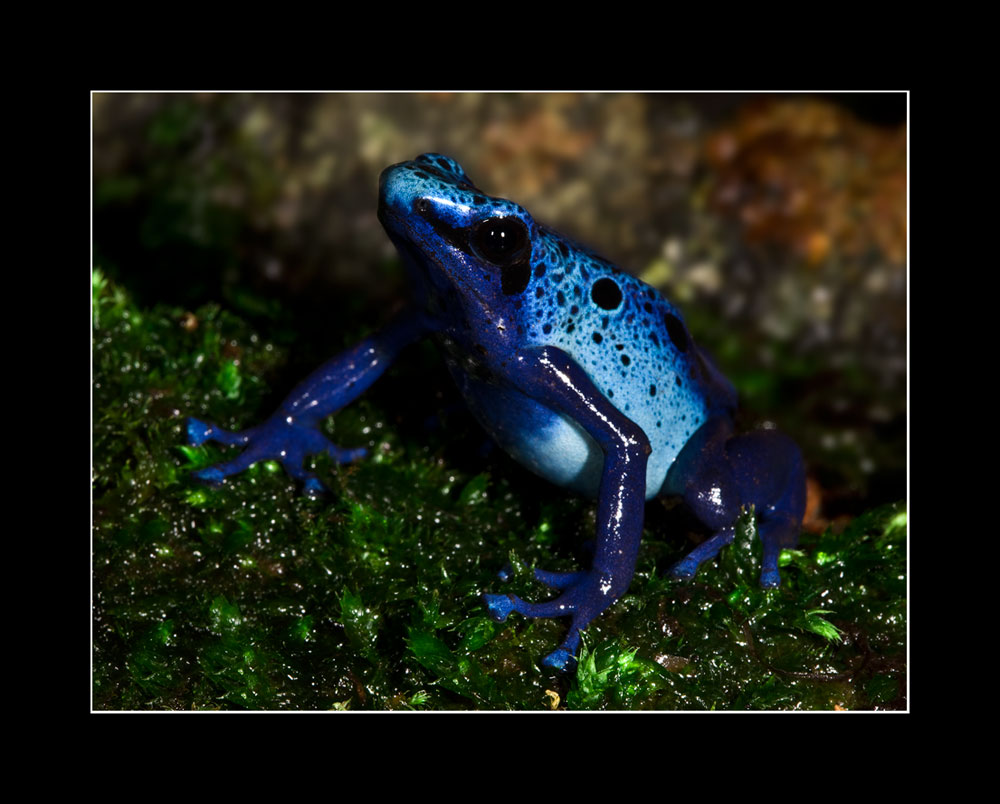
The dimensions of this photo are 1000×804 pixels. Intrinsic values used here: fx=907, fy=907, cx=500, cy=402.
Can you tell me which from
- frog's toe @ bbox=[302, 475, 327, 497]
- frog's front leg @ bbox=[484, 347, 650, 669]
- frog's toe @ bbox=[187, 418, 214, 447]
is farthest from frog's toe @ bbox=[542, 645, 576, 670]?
frog's toe @ bbox=[187, 418, 214, 447]

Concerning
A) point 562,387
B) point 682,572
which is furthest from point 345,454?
point 682,572

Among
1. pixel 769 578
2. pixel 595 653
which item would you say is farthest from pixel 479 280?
pixel 769 578

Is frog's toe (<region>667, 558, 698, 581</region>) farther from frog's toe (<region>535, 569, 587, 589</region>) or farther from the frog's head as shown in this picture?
the frog's head

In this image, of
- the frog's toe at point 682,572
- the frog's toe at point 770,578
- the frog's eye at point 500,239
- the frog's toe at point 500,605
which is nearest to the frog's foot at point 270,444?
the frog's toe at point 500,605

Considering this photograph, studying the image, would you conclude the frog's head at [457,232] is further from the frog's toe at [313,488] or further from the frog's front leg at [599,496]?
the frog's toe at [313,488]

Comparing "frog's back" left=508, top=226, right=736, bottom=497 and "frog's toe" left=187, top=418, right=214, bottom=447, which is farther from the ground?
"frog's back" left=508, top=226, right=736, bottom=497

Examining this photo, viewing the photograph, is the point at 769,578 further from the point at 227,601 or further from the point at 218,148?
the point at 218,148

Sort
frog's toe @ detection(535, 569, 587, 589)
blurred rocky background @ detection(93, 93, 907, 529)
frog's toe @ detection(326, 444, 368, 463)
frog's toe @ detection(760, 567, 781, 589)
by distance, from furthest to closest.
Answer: blurred rocky background @ detection(93, 93, 907, 529)
frog's toe @ detection(326, 444, 368, 463)
frog's toe @ detection(760, 567, 781, 589)
frog's toe @ detection(535, 569, 587, 589)
